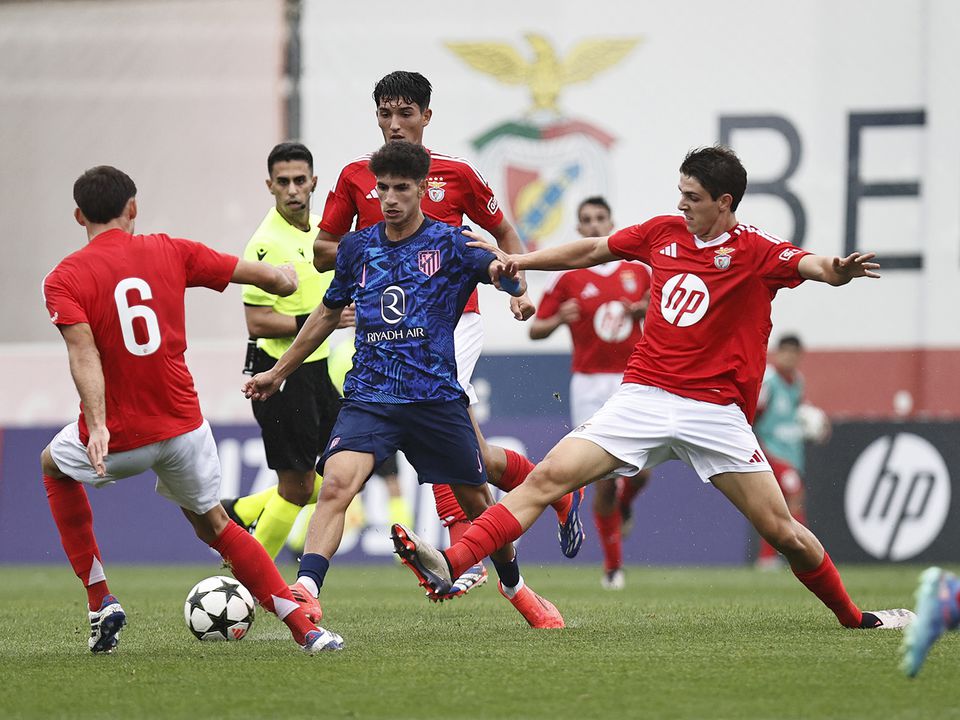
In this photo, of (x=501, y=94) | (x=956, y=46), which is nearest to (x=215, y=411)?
(x=501, y=94)

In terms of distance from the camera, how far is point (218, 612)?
6746 mm

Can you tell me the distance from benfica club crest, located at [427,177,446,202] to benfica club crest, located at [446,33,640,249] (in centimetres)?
1095

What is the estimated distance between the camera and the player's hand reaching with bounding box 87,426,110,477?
562 centimetres

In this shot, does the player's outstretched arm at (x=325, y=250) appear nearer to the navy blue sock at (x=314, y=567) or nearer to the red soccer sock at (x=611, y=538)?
the navy blue sock at (x=314, y=567)

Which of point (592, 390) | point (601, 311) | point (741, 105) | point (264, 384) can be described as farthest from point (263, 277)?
point (741, 105)

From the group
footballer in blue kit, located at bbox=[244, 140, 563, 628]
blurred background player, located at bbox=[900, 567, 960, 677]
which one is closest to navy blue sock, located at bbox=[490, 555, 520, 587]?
footballer in blue kit, located at bbox=[244, 140, 563, 628]

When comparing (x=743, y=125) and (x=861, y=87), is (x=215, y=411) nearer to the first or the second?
(x=743, y=125)

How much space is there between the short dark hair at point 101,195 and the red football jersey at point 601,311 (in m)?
5.61

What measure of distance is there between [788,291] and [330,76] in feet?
20.1

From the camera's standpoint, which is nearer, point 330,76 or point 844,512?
point 844,512

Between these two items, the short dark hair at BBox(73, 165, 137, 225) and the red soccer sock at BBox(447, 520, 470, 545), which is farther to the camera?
the red soccer sock at BBox(447, 520, 470, 545)

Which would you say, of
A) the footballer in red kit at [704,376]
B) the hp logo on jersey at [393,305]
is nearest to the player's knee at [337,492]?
the footballer in red kit at [704,376]

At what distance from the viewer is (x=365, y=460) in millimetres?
6316

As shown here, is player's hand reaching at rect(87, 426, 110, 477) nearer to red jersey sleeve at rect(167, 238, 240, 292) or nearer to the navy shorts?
red jersey sleeve at rect(167, 238, 240, 292)
